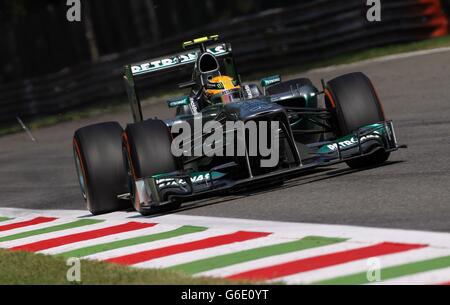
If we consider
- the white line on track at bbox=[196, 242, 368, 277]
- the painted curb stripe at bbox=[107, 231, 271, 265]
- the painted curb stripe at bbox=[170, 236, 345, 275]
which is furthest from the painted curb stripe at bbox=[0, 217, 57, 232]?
the white line on track at bbox=[196, 242, 368, 277]

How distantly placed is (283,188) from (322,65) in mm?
12575

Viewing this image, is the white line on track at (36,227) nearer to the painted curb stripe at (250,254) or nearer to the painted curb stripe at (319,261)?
the painted curb stripe at (250,254)

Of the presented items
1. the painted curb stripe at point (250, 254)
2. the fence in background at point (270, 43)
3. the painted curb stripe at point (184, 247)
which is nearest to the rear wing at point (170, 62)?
the painted curb stripe at point (184, 247)

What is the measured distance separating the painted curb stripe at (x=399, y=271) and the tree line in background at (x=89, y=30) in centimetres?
2174

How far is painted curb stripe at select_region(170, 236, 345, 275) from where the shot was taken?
24.5ft

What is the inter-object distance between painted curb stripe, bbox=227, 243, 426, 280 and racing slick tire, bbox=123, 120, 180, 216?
3.29 m

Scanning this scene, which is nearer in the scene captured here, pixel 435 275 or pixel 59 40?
pixel 435 275

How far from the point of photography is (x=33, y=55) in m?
31.1

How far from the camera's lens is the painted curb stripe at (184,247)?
816 centimetres

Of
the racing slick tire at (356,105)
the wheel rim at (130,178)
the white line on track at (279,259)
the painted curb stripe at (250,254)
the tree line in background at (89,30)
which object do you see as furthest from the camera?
the tree line in background at (89,30)

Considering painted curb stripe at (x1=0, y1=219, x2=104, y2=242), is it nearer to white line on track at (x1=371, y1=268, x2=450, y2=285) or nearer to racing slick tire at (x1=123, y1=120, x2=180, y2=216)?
racing slick tire at (x1=123, y1=120, x2=180, y2=216)
